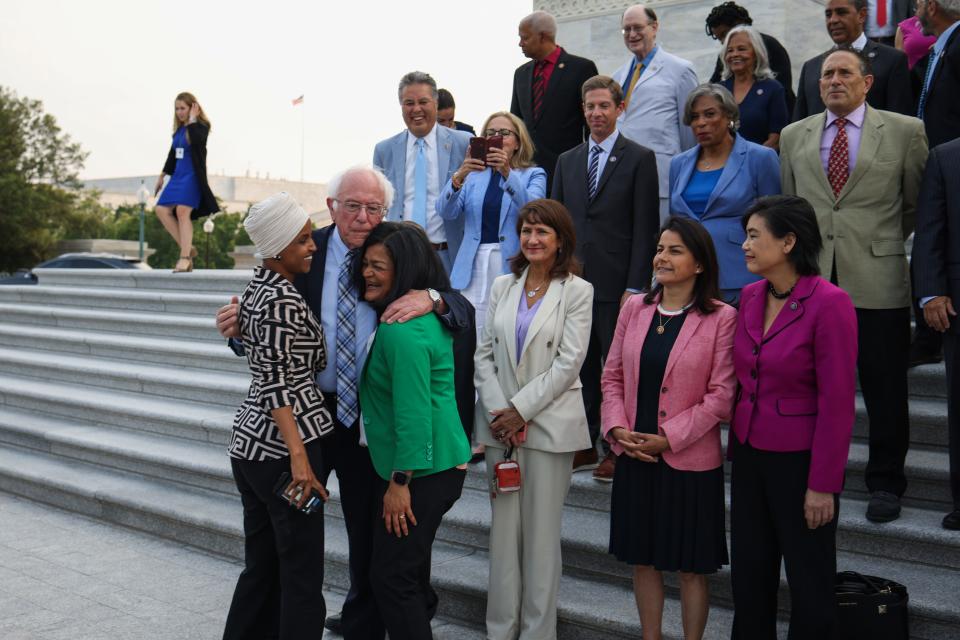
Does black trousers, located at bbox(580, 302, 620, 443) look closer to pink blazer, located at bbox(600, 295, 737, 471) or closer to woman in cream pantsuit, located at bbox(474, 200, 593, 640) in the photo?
woman in cream pantsuit, located at bbox(474, 200, 593, 640)

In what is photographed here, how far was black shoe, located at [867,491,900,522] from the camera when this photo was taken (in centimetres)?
459

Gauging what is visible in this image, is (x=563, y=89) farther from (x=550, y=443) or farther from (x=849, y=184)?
(x=550, y=443)

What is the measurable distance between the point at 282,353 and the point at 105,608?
7.61 ft

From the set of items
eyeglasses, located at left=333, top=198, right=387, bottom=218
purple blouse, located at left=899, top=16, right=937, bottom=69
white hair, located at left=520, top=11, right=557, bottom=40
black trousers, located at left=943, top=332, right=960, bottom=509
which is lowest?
black trousers, located at left=943, top=332, right=960, bottom=509

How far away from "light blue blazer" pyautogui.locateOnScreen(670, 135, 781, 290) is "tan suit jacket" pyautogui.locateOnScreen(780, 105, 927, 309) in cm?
32

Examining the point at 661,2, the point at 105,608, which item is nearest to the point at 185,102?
the point at 661,2

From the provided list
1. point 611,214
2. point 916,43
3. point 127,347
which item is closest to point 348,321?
point 611,214

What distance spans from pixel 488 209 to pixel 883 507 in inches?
104

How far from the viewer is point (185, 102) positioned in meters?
11.1

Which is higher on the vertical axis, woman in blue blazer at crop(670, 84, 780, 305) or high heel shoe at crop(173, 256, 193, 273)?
woman in blue blazer at crop(670, 84, 780, 305)

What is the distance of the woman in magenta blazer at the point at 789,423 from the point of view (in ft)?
12.0

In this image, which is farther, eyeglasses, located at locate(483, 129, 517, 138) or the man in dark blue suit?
eyeglasses, located at locate(483, 129, 517, 138)

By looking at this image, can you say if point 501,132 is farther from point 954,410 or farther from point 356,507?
point 954,410

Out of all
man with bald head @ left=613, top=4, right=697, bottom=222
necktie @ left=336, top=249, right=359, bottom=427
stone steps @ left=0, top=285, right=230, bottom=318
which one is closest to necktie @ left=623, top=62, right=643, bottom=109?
man with bald head @ left=613, top=4, right=697, bottom=222
